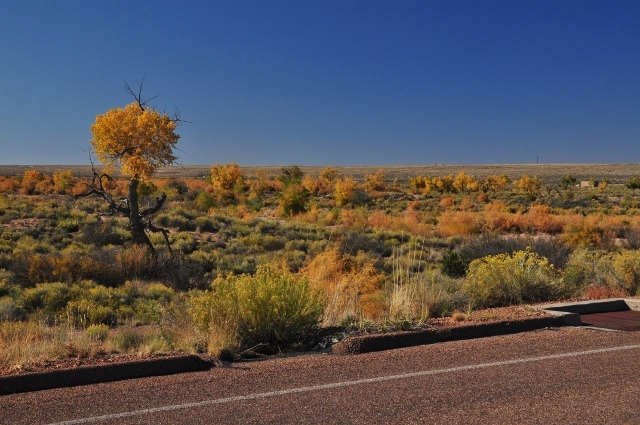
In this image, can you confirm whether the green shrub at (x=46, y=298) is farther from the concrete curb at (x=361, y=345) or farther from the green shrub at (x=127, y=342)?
the concrete curb at (x=361, y=345)

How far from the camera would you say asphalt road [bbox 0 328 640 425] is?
499 cm

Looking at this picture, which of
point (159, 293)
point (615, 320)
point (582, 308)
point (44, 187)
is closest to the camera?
point (615, 320)

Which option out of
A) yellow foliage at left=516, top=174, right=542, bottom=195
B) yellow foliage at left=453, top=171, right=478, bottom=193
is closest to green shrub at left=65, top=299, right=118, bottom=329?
yellow foliage at left=516, top=174, right=542, bottom=195

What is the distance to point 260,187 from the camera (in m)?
68.4

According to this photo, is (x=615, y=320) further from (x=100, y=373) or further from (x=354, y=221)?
(x=354, y=221)

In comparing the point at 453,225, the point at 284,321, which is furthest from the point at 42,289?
the point at 453,225

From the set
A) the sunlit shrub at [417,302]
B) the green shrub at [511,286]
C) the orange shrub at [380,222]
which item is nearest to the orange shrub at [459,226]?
the orange shrub at [380,222]

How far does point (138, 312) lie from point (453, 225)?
24.0 metres

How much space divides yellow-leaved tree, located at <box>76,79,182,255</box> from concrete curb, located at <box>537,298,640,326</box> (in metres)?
14.5

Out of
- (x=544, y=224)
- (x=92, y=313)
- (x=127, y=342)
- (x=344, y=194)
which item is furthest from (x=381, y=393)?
(x=344, y=194)

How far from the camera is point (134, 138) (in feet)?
72.0

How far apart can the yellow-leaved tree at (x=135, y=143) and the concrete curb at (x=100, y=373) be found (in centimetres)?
1491

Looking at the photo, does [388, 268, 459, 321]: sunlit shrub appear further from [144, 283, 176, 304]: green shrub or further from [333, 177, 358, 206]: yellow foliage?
[333, 177, 358, 206]: yellow foliage

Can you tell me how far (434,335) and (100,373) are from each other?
13.2 feet
